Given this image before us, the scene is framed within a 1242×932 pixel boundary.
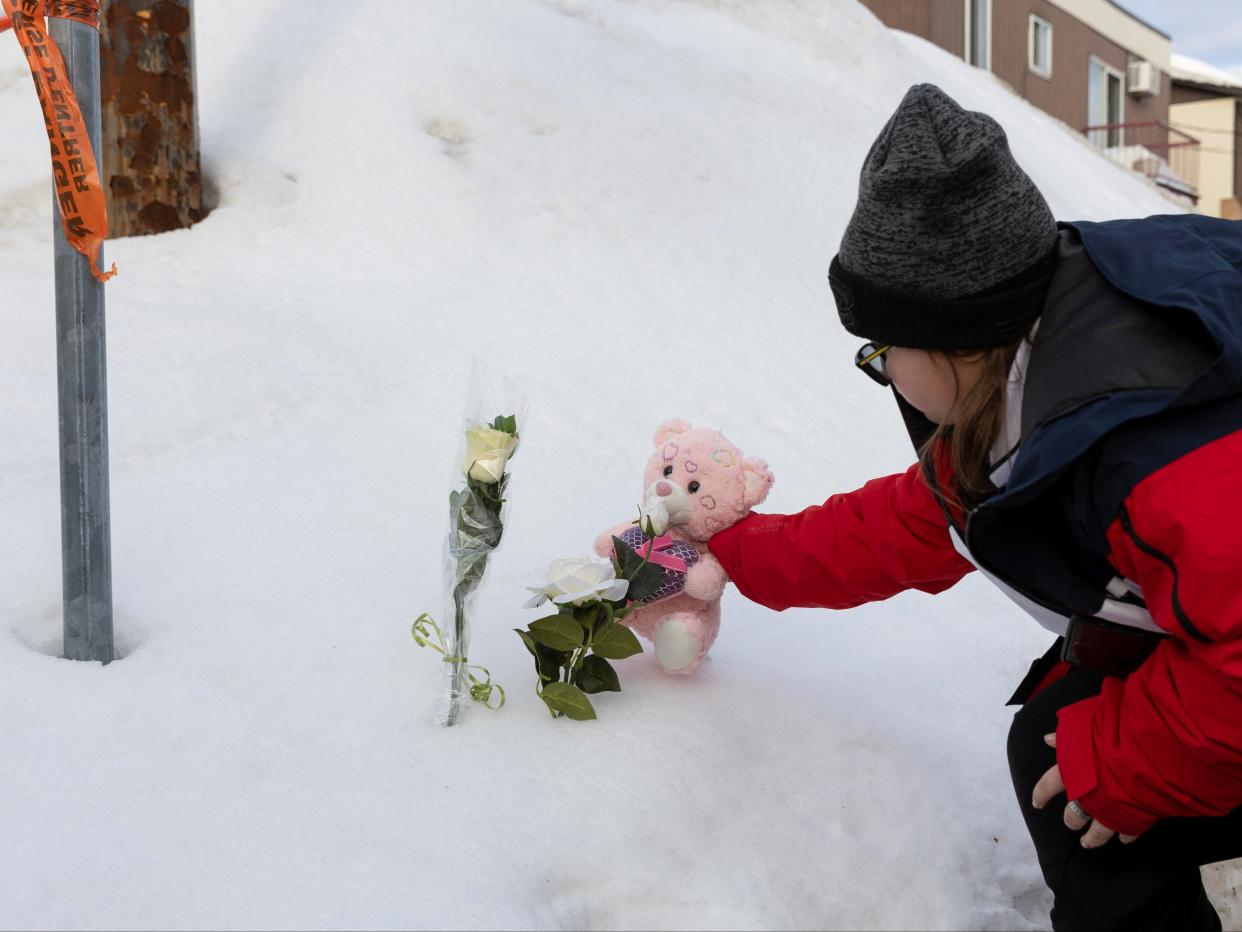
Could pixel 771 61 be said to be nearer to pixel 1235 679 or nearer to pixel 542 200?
pixel 542 200

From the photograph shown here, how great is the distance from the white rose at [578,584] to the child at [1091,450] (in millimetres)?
509

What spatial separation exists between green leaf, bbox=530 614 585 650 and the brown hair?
593 mm

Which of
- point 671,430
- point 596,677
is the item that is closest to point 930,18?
point 671,430

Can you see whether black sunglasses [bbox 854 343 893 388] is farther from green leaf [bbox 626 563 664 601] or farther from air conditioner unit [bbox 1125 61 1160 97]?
air conditioner unit [bbox 1125 61 1160 97]

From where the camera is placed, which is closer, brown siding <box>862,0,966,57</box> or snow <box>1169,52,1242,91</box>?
brown siding <box>862,0,966,57</box>

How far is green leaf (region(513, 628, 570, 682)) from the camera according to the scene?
182cm

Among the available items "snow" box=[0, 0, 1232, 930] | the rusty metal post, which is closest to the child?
"snow" box=[0, 0, 1232, 930]

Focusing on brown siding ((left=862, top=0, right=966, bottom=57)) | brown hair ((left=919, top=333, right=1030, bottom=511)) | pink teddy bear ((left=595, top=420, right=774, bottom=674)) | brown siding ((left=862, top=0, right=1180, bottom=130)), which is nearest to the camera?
brown hair ((left=919, top=333, right=1030, bottom=511))

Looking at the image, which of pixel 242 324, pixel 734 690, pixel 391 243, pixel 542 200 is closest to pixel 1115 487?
pixel 734 690

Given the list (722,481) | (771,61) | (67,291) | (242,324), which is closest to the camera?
(67,291)

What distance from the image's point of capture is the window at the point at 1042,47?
14703 mm

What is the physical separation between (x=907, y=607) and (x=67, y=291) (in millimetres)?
1744

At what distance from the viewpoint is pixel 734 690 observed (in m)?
2.00

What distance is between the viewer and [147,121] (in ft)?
10.8
